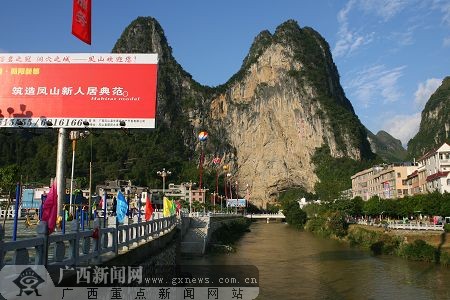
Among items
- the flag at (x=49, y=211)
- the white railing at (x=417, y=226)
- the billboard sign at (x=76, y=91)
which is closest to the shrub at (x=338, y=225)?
the white railing at (x=417, y=226)

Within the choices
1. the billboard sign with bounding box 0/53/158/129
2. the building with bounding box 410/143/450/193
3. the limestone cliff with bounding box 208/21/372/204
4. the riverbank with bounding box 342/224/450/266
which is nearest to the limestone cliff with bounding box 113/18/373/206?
the limestone cliff with bounding box 208/21/372/204

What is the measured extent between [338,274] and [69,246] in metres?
28.8

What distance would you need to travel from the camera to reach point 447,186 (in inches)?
2734

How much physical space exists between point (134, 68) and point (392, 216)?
62.8 m

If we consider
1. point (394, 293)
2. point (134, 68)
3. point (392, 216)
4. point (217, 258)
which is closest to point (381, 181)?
point (392, 216)

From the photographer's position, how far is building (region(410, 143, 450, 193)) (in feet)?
229

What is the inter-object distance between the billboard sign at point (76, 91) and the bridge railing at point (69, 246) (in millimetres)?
7555

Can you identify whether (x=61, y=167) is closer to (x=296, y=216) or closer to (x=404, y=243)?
(x=404, y=243)

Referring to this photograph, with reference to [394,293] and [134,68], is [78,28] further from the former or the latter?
[394,293]

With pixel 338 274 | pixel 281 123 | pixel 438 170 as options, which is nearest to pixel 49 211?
pixel 338 274

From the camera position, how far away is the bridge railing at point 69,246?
816cm

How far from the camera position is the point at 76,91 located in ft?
76.3

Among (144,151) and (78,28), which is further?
(144,151)

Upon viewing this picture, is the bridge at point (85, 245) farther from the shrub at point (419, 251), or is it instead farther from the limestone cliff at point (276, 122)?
the limestone cliff at point (276, 122)
